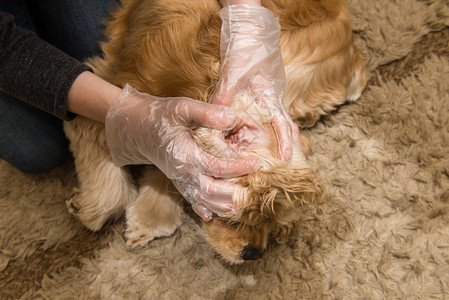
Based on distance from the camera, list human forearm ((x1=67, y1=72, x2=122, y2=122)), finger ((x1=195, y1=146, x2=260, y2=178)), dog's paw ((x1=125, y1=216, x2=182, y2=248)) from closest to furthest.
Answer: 1. finger ((x1=195, y1=146, x2=260, y2=178))
2. human forearm ((x1=67, y1=72, x2=122, y2=122))
3. dog's paw ((x1=125, y1=216, x2=182, y2=248))

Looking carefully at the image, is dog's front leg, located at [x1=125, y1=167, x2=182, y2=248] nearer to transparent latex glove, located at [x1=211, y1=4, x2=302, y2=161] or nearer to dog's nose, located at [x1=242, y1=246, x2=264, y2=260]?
dog's nose, located at [x1=242, y1=246, x2=264, y2=260]

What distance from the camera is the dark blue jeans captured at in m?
1.45

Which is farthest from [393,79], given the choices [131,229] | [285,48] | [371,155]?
[131,229]

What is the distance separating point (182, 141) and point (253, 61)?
33cm

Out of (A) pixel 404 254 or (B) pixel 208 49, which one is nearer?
(B) pixel 208 49

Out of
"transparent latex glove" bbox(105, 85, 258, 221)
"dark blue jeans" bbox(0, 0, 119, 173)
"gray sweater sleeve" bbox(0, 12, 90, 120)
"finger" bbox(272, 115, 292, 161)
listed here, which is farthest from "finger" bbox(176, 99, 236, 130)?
"dark blue jeans" bbox(0, 0, 119, 173)

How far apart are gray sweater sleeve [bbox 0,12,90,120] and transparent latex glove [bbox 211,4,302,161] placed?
48 cm

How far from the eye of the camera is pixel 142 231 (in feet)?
4.81

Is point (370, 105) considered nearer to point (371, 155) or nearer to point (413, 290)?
point (371, 155)

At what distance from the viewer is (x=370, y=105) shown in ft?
5.24

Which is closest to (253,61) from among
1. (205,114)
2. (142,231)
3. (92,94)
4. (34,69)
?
(205,114)

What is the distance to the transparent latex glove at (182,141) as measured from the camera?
995 mm

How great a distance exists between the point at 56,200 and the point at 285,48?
3.76 feet

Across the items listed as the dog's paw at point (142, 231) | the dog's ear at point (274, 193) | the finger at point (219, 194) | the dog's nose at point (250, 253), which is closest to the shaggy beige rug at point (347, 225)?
the dog's paw at point (142, 231)
